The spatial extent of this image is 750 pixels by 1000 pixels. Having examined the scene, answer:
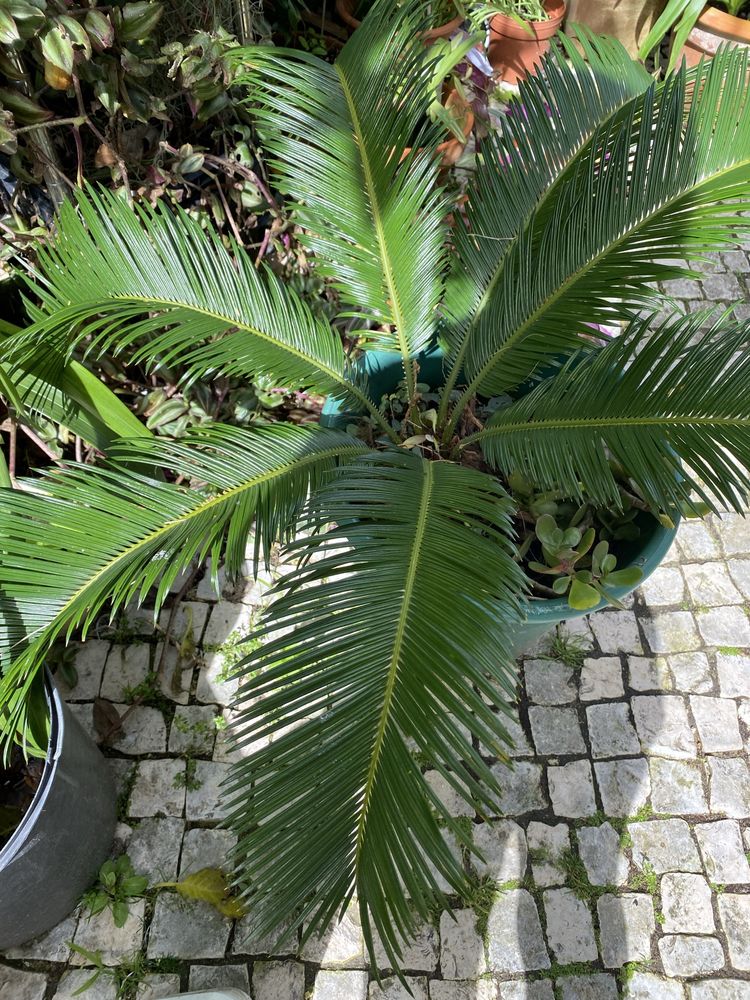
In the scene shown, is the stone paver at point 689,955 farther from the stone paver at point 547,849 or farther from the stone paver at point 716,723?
the stone paver at point 716,723

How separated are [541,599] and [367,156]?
3.79 ft

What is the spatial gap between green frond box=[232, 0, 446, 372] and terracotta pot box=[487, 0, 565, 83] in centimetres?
176

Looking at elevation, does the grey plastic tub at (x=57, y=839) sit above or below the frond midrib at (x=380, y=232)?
below

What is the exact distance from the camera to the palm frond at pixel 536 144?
1.70 meters

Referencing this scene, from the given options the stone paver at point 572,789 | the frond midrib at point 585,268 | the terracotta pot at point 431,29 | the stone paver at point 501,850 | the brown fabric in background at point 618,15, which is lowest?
the stone paver at point 501,850

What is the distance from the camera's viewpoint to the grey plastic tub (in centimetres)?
148

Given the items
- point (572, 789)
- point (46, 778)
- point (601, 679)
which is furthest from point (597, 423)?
point (46, 778)

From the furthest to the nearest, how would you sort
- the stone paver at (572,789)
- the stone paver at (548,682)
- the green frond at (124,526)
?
the stone paver at (548,682)
the stone paver at (572,789)
the green frond at (124,526)

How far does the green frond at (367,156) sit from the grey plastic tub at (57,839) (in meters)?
1.27

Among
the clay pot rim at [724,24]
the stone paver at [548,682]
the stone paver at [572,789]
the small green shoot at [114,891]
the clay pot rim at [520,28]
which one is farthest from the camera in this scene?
the clay pot rim at [724,24]

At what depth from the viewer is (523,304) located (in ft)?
5.49

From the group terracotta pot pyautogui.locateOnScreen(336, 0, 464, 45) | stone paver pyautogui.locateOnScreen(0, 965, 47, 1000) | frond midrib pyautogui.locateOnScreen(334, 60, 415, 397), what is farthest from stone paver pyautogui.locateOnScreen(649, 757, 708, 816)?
terracotta pot pyautogui.locateOnScreen(336, 0, 464, 45)

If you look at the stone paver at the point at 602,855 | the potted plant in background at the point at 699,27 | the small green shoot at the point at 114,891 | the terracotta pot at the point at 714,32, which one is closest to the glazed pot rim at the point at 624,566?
the stone paver at the point at 602,855

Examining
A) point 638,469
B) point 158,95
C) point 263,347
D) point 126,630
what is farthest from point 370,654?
point 158,95
